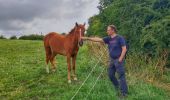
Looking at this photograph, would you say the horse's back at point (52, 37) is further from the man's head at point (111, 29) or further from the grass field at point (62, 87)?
the man's head at point (111, 29)

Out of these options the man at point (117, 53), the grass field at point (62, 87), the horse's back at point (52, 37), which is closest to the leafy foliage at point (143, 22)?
the grass field at point (62, 87)

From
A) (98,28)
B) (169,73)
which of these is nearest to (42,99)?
(169,73)

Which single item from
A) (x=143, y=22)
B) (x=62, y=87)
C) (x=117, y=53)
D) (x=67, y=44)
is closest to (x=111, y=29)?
(x=117, y=53)

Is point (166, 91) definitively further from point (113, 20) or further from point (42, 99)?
point (113, 20)

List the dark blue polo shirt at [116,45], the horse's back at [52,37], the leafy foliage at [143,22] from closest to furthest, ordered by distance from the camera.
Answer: the dark blue polo shirt at [116,45]
the leafy foliage at [143,22]
the horse's back at [52,37]

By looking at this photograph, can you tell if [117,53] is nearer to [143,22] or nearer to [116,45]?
[116,45]

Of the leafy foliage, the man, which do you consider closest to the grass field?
the man

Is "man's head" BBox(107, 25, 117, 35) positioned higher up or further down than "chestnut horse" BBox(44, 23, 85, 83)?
higher up

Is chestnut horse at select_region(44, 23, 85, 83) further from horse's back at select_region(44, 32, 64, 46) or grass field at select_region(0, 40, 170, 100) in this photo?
grass field at select_region(0, 40, 170, 100)

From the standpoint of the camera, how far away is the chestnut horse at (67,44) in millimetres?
13214

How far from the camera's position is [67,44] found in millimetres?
14109

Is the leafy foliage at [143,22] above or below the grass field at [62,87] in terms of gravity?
above

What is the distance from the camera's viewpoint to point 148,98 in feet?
36.2

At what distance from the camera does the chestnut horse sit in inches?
520
